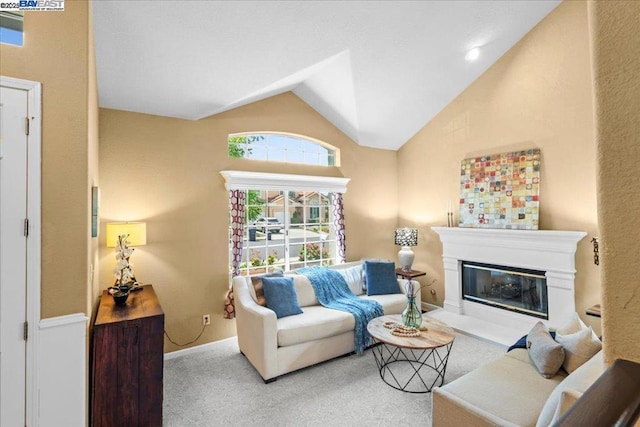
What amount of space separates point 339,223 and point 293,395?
267 centimetres

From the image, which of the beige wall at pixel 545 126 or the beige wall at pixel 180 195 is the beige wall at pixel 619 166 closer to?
the beige wall at pixel 545 126

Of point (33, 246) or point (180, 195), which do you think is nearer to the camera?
point (33, 246)

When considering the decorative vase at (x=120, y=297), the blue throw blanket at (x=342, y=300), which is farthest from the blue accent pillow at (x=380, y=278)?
the decorative vase at (x=120, y=297)

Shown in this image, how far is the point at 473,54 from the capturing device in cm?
403

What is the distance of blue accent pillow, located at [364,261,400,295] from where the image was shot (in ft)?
13.9

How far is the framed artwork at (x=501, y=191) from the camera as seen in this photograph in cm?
396

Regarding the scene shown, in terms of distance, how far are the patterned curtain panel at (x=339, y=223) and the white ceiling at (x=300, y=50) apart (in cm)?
123

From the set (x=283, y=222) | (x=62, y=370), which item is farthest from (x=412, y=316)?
(x=62, y=370)

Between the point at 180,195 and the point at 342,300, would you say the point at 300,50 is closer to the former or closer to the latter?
the point at 180,195

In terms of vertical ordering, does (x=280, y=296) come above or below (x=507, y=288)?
above

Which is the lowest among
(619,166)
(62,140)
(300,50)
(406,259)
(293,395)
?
(293,395)

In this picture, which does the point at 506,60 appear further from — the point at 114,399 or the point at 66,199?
the point at 114,399

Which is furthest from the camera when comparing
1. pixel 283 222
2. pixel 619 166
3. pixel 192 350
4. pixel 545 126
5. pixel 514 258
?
pixel 283 222

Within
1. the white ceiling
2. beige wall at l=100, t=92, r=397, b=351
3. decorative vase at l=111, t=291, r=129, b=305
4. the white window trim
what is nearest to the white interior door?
decorative vase at l=111, t=291, r=129, b=305
